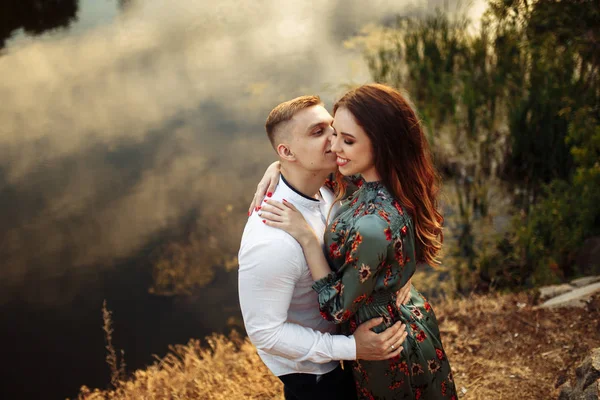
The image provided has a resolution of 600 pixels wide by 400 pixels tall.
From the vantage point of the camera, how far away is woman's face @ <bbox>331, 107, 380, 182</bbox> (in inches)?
89.7

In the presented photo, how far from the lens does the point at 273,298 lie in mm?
2250

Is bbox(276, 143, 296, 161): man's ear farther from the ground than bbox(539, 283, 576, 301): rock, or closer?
farther from the ground

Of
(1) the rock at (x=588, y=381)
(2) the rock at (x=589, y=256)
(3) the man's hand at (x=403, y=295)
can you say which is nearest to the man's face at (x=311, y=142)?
(3) the man's hand at (x=403, y=295)

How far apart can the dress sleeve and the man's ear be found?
468 mm

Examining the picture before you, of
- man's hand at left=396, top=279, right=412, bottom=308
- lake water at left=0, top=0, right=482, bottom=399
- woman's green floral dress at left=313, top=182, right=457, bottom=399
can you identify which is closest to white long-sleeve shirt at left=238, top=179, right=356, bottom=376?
woman's green floral dress at left=313, top=182, right=457, bottom=399

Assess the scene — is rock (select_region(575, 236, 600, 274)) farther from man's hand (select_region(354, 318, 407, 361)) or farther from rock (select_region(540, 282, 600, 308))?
man's hand (select_region(354, 318, 407, 361))

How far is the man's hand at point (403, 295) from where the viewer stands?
248 cm

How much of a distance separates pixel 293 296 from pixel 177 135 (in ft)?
22.7

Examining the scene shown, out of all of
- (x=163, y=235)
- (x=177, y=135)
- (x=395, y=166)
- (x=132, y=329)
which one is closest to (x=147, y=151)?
(x=177, y=135)

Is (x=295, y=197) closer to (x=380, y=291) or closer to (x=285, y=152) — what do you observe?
(x=285, y=152)

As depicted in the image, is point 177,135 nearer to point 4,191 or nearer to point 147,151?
point 147,151

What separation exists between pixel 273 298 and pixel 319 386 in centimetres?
55

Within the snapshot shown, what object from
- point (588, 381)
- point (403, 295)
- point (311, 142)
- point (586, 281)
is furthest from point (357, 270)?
point (586, 281)

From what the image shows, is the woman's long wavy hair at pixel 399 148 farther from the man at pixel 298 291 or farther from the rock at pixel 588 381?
the rock at pixel 588 381
